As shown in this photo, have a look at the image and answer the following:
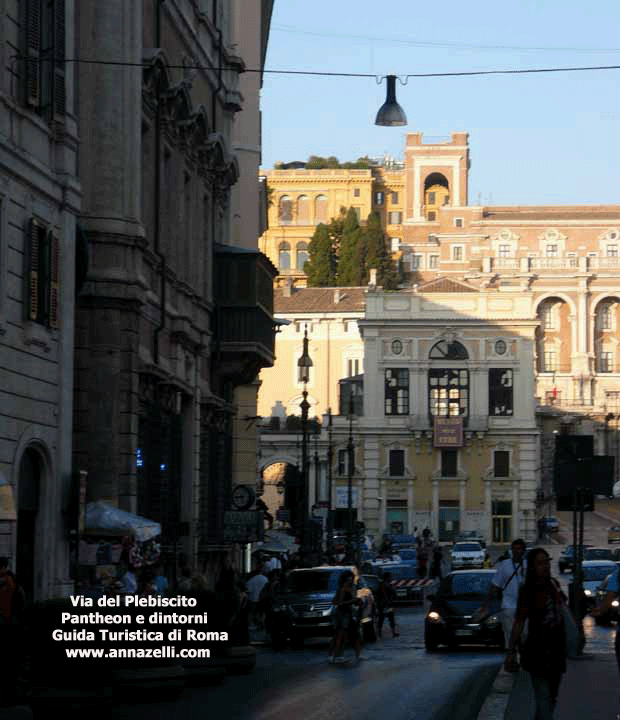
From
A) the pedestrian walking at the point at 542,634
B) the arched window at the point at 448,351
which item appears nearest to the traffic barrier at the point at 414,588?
the pedestrian walking at the point at 542,634

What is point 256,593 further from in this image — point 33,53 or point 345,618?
point 33,53

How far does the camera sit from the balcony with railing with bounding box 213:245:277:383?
46750 mm

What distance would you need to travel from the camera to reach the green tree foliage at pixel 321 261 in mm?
190650

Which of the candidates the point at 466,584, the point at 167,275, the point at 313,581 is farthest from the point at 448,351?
the point at 466,584

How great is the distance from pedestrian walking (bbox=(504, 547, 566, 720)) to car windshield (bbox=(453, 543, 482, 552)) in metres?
79.4

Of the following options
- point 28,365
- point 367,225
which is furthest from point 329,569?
point 367,225

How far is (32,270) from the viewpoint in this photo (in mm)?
29312

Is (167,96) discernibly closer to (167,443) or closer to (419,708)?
(167,443)

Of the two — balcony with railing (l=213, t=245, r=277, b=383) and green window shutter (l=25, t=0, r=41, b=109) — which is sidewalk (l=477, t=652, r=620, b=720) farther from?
balcony with railing (l=213, t=245, r=277, b=383)

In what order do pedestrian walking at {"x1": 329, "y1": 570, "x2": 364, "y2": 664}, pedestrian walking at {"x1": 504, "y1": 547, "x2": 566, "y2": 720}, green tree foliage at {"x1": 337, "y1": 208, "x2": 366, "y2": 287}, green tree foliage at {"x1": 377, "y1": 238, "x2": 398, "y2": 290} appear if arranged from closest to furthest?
pedestrian walking at {"x1": 504, "y1": 547, "x2": 566, "y2": 720} < pedestrian walking at {"x1": 329, "y1": 570, "x2": 364, "y2": 664} < green tree foliage at {"x1": 377, "y1": 238, "x2": 398, "y2": 290} < green tree foliage at {"x1": 337, "y1": 208, "x2": 366, "y2": 287}

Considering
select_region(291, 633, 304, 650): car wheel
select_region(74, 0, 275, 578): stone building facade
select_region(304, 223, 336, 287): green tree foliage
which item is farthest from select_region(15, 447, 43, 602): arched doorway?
Result: select_region(304, 223, 336, 287): green tree foliage

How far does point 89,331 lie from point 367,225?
161 m

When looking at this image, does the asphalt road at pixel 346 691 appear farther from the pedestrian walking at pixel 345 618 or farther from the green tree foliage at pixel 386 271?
the green tree foliage at pixel 386 271

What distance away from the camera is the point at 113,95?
1379 inches
